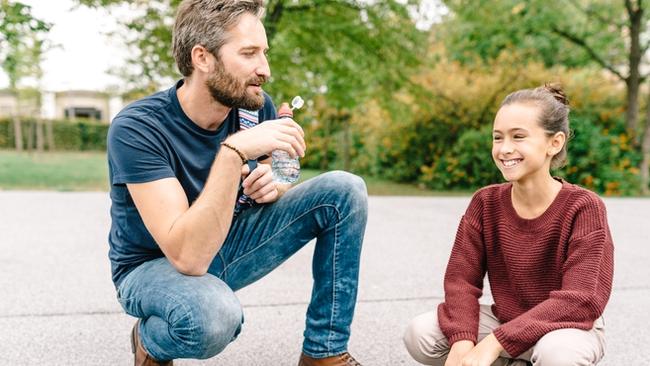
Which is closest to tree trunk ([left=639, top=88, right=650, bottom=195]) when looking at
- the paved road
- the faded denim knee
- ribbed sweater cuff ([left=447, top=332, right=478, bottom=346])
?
the paved road

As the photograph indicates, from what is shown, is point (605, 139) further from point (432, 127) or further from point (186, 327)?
point (186, 327)

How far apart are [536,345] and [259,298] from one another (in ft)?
6.49

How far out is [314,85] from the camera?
11.3m

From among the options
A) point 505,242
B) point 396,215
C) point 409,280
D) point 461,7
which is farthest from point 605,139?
point 505,242

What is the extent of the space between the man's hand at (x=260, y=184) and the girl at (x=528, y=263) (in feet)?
2.37

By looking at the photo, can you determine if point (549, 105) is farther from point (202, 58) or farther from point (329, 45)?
point (329, 45)

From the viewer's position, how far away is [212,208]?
1765 millimetres

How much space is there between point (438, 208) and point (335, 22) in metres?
4.03

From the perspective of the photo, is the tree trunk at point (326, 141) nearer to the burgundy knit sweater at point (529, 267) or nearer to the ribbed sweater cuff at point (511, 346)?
the burgundy knit sweater at point (529, 267)

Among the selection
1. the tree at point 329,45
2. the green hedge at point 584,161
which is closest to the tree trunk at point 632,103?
the green hedge at point 584,161

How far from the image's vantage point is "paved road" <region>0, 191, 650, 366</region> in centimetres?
253

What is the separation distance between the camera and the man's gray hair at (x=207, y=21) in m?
1.97

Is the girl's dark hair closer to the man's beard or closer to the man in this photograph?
the man

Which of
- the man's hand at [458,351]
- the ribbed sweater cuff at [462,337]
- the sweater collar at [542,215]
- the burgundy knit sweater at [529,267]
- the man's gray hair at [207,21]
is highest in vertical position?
the man's gray hair at [207,21]
